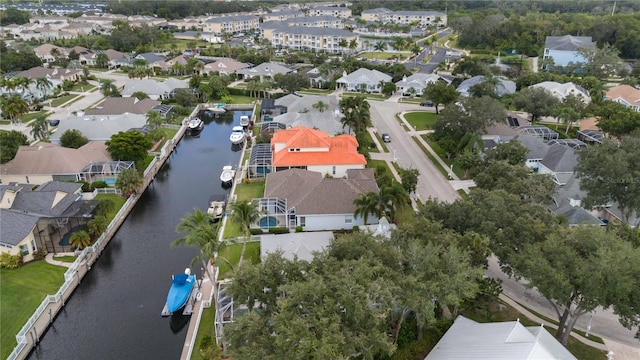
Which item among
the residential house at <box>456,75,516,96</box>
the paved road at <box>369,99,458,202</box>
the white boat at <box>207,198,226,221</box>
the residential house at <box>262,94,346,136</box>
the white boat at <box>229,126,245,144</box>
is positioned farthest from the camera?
the residential house at <box>456,75,516,96</box>

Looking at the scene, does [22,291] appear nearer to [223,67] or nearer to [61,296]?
[61,296]

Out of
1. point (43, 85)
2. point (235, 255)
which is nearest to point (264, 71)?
point (43, 85)

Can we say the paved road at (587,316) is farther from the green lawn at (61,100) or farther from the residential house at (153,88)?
the green lawn at (61,100)

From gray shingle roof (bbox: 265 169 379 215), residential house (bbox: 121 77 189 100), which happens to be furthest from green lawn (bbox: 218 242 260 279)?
residential house (bbox: 121 77 189 100)

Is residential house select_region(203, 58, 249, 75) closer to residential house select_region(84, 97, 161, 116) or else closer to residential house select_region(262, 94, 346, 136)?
residential house select_region(84, 97, 161, 116)

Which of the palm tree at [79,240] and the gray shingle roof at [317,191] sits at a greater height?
the gray shingle roof at [317,191]

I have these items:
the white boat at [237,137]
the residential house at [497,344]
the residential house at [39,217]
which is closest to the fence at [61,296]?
the residential house at [39,217]
